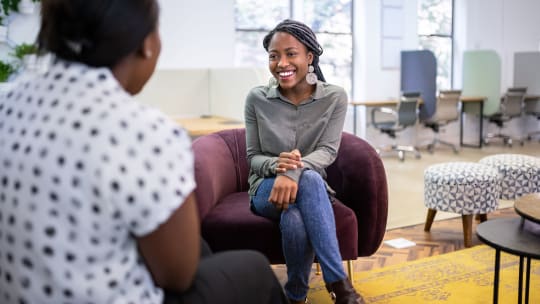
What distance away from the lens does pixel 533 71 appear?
28.9 feet

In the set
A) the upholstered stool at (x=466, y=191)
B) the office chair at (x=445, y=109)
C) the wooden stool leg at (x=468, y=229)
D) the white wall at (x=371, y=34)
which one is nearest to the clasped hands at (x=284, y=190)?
the upholstered stool at (x=466, y=191)

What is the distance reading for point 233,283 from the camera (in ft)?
3.67

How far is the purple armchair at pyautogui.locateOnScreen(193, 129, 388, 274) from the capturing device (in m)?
2.10

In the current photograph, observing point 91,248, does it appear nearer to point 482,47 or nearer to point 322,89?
point 322,89

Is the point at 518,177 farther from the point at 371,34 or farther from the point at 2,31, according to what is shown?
the point at 371,34

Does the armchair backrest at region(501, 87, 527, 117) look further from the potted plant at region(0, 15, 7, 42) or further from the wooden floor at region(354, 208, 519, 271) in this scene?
the potted plant at region(0, 15, 7, 42)

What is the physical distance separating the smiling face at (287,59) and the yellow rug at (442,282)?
0.94 metres

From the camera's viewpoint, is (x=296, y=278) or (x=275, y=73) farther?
(x=275, y=73)

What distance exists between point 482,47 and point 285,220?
774 centimetres

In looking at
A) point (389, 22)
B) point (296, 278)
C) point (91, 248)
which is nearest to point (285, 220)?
point (296, 278)

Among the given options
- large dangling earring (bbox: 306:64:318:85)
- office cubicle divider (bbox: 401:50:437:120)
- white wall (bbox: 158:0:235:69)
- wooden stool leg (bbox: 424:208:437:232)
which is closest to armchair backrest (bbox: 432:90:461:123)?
office cubicle divider (bbox: 401:50:437:120)

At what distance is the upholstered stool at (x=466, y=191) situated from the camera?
3172mm

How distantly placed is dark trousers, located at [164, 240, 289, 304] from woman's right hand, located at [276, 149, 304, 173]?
34.0 inches

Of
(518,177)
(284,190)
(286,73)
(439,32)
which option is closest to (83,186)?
(284,190)
